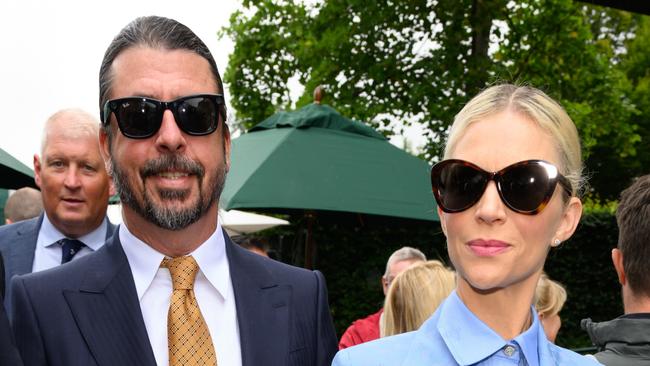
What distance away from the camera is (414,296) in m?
4.01

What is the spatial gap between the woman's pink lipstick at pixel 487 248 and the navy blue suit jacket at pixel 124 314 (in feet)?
2.11

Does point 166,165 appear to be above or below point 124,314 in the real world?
above

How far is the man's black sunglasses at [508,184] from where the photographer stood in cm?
183

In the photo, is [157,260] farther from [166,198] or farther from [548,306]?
[548,306]

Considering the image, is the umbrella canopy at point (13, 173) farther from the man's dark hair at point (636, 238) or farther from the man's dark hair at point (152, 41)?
the man's dark hair at point (636, 238)

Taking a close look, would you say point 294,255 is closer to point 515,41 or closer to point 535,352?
point 515,41

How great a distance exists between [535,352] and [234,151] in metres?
5.20

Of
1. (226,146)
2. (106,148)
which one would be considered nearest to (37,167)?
(106,148)

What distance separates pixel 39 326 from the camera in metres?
1.99

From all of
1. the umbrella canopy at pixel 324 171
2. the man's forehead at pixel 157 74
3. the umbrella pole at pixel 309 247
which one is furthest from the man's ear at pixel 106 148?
the umbrella pole at pixel 309 247

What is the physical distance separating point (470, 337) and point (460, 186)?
0.34 metres

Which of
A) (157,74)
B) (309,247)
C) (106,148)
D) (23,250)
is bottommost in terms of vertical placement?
(309,247)

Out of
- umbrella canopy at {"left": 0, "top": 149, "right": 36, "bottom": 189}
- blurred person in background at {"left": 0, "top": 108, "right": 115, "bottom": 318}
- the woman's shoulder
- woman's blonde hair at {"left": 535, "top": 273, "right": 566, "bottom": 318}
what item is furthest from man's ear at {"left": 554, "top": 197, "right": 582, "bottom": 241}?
umbrella canopy at {"left": 0, "top": 149, "right": 36, "bottom": 189}

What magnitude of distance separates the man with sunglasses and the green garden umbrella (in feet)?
12.1
